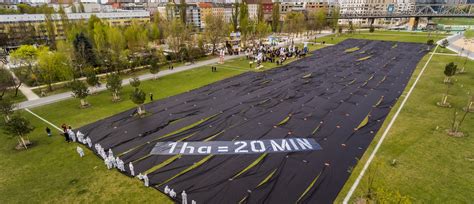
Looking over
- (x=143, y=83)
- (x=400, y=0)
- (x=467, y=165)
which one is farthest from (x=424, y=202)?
(x=400, y=0)

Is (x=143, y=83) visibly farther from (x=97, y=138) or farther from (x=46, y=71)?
(x=97, y=138)

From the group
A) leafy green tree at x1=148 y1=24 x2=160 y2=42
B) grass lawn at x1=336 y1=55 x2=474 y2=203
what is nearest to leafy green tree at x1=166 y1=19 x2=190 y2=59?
leafy green tree at x1=148 y1=24 x2=160 y2=42

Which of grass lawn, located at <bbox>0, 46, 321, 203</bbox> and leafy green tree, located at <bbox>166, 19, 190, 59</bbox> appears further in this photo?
leafy green tree, located at <bbox>166, 19, 190, 59</bbox>

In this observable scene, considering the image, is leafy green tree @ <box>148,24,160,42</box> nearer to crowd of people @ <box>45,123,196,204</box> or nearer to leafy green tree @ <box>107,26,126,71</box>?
leafy green tree @ <box>107,26,126,71</box>

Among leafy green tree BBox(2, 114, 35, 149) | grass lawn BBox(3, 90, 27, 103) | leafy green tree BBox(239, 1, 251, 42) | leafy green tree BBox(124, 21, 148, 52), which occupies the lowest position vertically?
grass lawn BBox(3, 90, 27, 103)

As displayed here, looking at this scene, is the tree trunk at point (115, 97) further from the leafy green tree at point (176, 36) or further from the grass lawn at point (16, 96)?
the leafy green tree at point (176, 36)

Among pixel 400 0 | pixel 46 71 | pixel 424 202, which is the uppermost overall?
pixel 400 0

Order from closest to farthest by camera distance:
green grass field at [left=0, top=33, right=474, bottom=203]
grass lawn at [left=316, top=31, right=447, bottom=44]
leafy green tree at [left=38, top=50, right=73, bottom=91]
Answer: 1. green grass field at [left=0, top=33, right=474, bottom=203]
2. leafy green tree at [left=38, top=50, right=73, bottom=91]
3. grass lawn at [left=316, top=31, right=447, bottom=44]

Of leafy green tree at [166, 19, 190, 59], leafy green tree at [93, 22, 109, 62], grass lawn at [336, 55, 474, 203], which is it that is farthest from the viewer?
leafy green tree at [166, 19, 190, 59]
